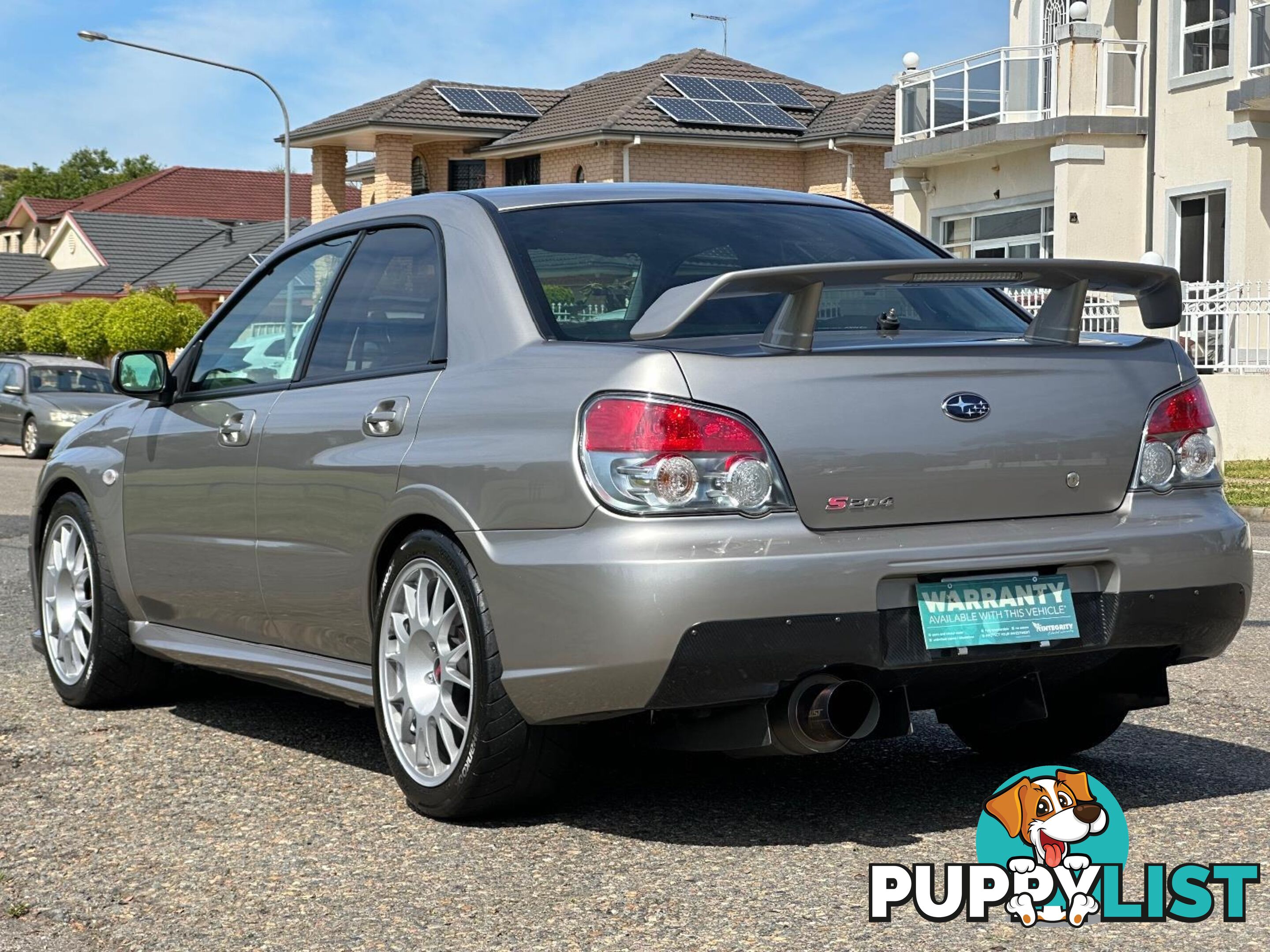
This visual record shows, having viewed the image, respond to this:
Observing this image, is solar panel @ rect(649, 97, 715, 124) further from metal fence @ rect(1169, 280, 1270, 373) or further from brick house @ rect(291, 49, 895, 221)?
metal fence @ rect(1169, 280, 1270, 373)

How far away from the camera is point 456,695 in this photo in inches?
198

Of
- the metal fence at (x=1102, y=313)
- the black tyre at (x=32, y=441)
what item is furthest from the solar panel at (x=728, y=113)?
the metal fence at (x=1102, y=313)

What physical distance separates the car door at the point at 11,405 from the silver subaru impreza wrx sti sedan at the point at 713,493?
25219 millimetres

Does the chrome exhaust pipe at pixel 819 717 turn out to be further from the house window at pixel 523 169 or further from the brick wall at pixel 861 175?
the house window at pixel 523 169

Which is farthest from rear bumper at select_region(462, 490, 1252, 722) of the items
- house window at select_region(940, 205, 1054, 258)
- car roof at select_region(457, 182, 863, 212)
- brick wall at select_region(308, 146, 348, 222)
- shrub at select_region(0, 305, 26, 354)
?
shrub at select_region(0, 305, 26, 354)

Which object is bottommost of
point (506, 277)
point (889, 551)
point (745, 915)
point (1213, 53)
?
point (745, 915)

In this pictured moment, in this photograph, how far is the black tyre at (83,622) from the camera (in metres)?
6.81

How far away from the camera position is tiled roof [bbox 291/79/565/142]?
4766cm

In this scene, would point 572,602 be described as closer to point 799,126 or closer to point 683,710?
point 683,710

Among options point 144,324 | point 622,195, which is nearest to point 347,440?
point 622,195

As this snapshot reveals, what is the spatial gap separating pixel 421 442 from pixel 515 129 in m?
44.3

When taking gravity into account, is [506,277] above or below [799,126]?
below

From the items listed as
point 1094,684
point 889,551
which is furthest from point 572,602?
point 1094,684

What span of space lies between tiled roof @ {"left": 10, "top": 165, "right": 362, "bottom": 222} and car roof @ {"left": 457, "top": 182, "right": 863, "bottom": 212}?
262 feet
